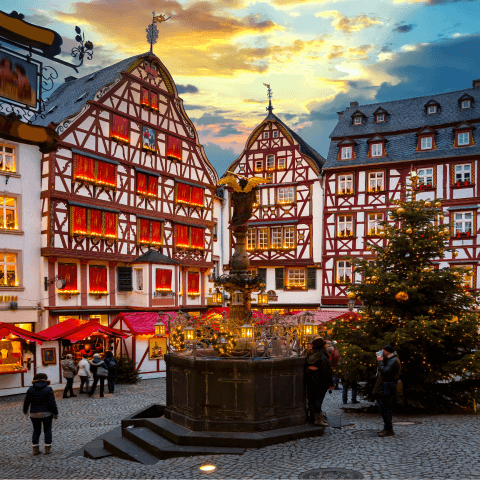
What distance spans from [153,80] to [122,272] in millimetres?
10547

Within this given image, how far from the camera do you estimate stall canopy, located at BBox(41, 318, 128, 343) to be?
2134 centimetres

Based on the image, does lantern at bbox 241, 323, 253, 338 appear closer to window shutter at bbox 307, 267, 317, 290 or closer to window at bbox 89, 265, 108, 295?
window at bbox 89, 265, 108, 295

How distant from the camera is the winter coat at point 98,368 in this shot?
19484 millimetres

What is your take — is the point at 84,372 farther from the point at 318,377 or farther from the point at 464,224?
the point at 464,224

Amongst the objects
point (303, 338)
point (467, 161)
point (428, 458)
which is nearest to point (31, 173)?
point (303, 338)

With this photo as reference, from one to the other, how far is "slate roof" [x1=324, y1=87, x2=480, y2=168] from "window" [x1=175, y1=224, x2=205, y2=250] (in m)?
8.93

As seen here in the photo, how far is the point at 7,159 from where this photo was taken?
73.0 feet

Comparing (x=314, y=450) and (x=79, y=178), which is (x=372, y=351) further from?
(x=79, y=178)

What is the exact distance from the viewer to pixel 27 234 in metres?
22.7

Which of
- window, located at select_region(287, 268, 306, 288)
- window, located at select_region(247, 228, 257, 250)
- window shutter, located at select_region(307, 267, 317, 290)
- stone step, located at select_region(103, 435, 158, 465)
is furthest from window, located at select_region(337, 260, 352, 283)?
stone step, located at select_region(103, 435, 158, 465)

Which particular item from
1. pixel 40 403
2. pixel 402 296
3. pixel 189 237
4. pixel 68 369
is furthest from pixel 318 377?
pixel 189 237

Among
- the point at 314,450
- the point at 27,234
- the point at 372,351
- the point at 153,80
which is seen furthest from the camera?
the point at 153,80

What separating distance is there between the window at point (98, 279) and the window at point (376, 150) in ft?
57.2

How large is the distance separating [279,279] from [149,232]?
33.4ft
